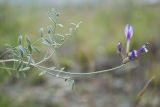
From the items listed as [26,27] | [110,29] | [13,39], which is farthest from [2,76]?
[110,29]

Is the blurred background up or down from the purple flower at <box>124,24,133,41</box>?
down

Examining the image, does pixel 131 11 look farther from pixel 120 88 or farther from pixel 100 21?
pixel 120 88

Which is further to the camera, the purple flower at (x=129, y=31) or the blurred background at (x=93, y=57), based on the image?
the blurred background at (x=93, y=57)

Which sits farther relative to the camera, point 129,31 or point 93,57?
point 93,57

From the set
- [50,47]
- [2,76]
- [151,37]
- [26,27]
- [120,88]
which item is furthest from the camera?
[26,27]

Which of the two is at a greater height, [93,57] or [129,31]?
[129,31]

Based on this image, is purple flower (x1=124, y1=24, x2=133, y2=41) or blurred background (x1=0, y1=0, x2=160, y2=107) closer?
purple flower (x1=124, y1=24, x2=133, y2=41)

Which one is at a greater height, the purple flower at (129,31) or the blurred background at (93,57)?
the purple flower at (129,31)

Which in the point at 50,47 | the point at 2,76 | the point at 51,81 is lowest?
the point at 51,81
